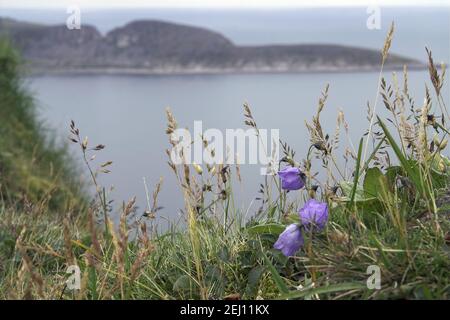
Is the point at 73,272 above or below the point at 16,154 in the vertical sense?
above

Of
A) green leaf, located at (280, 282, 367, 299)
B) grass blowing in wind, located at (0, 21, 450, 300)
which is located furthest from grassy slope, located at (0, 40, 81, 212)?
green leaf, located at (280, 282, 367, 299)

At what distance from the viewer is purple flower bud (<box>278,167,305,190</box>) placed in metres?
2.92

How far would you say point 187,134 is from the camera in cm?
288

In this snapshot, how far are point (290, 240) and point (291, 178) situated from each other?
34cm

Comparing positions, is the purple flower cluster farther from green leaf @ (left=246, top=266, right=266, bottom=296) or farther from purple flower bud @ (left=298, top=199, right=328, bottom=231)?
green leaf @ (left=246, top=266, right=266, bottom=296)

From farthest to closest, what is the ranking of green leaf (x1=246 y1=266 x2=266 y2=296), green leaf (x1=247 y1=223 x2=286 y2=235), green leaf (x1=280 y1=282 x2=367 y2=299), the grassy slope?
the grassy slope
green leaf (x1=247 y1=223 x2=286 y2=235)
green leaf (x1=246 y1=266 x2=266 y2=296)
green leaf (x1=280 y1=282 x2=367 y2=299)

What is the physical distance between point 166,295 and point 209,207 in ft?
2.01

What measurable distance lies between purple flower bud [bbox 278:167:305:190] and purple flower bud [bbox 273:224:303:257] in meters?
0.30

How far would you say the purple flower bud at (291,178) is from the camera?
292cm

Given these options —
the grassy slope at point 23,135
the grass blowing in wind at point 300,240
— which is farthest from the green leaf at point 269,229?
the grassy slope at point 23,135

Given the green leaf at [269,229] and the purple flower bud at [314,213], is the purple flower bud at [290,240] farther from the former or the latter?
the green leaf at [269,229]

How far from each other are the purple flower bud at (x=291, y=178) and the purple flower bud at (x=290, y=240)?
0.98 ft
